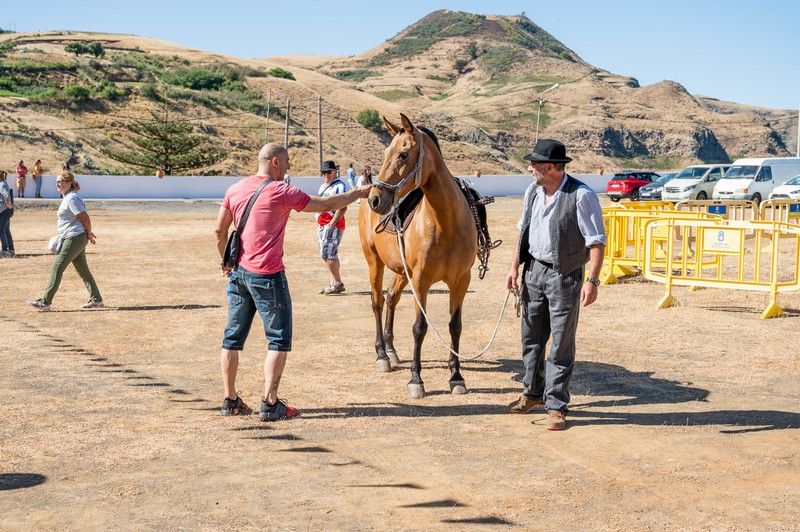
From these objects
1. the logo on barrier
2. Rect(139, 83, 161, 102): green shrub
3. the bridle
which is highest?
Rect(139, 83, 161, 102): green shrub

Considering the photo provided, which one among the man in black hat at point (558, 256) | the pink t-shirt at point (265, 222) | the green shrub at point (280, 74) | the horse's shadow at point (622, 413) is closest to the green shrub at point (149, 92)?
the green shrub at point (280, 74)

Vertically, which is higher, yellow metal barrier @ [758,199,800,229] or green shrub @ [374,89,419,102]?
green shrub @ [374,89,419,102]

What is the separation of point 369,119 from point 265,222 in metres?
82.7

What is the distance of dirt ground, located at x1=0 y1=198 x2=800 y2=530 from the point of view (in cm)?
550

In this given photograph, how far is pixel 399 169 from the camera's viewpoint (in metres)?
7.84

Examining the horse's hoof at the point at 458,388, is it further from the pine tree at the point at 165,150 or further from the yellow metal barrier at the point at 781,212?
the pine tree at the point at 165,150

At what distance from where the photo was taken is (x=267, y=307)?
7242 mm

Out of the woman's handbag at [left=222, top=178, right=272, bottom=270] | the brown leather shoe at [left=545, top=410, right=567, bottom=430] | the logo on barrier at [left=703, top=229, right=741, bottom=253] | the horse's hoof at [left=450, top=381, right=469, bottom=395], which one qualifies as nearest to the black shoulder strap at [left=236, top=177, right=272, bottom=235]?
the woman's handbag at [left=222, top=178, right=272, bottom=270]

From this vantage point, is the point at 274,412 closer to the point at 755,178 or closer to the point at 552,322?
the point at 552,322

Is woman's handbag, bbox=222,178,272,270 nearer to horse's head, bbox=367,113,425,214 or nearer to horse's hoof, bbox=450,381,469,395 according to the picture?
horse's head, bbox=367,113,425,214

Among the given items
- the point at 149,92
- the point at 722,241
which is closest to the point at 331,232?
the point at 722,241

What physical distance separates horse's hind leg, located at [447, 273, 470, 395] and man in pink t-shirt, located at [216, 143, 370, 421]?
175cm

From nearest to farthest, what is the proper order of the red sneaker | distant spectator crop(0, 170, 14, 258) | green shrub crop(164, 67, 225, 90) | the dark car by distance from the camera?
the red sneaker, distant spectator crop(0, 170, 14, 258), the dark car, green shrub crop(164, 67, 225, 90)

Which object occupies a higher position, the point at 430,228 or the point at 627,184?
the point at 627,184
